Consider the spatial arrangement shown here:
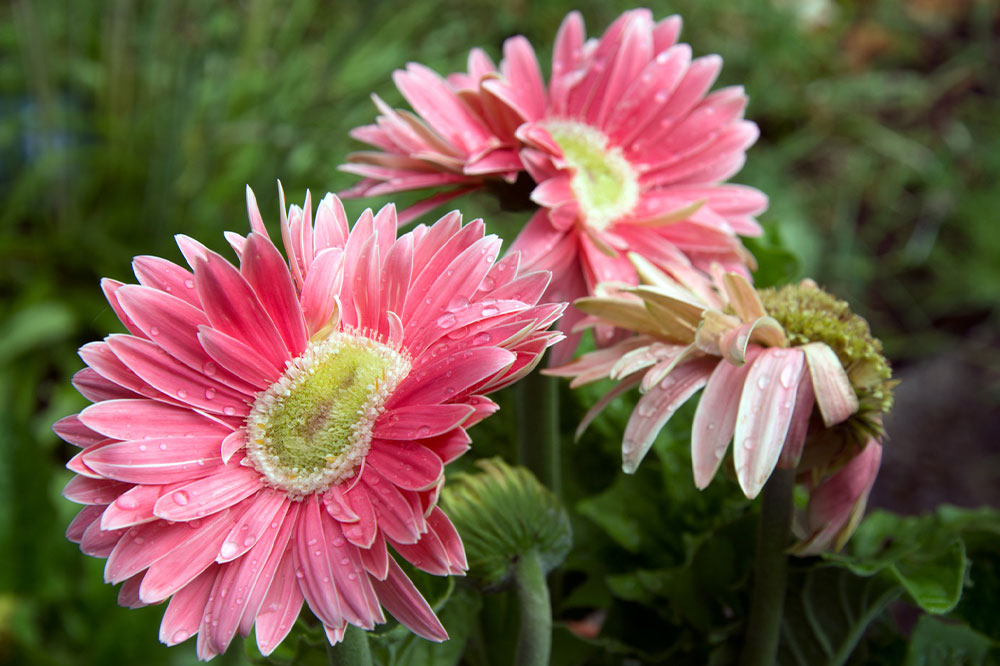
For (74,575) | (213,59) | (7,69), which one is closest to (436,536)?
(74,575)

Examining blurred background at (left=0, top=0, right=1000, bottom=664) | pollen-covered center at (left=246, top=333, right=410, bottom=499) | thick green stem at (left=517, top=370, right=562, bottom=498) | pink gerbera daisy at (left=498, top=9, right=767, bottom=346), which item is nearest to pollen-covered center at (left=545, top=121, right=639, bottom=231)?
pink gerbera daisy at (left=498, top=9, right=767, bottom=346)

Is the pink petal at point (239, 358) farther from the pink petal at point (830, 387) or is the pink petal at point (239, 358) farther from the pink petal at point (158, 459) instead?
the pink petal at point (830, 387)

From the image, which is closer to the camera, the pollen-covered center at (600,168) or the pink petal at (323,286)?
the pink petal at (323,286)

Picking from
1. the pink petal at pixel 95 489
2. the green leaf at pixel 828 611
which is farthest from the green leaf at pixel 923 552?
the pink petal at pixel 95 489

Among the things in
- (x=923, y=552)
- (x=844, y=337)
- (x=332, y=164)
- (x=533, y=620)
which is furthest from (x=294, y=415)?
(x=332, y=164)

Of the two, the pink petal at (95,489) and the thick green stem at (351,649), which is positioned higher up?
the pink petal at (95,489)

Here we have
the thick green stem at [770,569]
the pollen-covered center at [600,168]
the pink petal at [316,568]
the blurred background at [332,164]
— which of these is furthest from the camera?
the blurred background at [332,164]

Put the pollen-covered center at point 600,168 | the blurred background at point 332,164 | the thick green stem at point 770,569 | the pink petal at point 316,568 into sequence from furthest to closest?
the blurred background at point 332,164 < the pollen-covered center at point 600,168 < the thick green stem at point 770,569 < the pink petal at point 316,568

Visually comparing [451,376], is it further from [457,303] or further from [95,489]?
[95,489]
